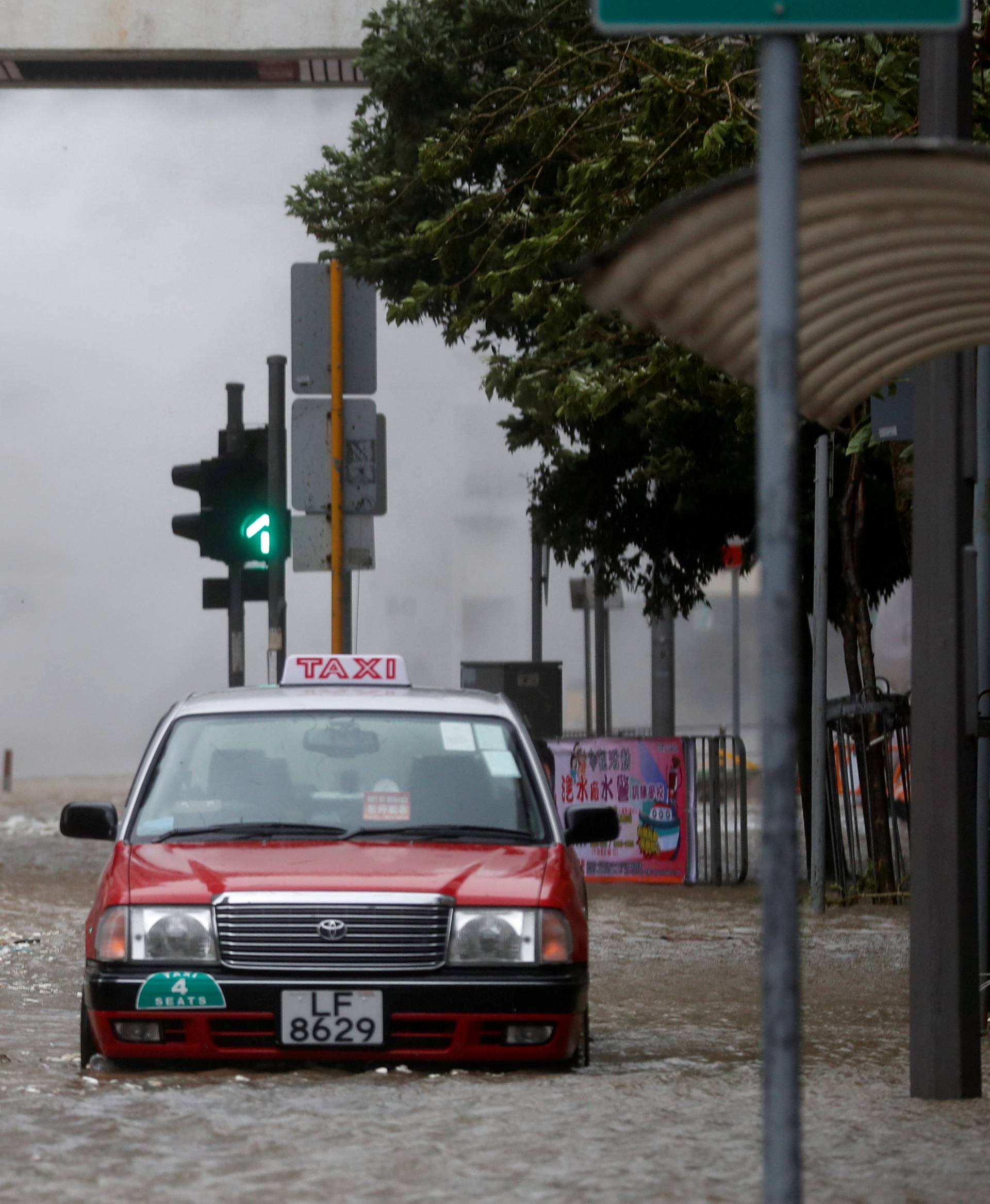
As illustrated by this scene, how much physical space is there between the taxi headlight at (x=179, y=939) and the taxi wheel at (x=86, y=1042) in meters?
0.41

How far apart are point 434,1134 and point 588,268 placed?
2.86m

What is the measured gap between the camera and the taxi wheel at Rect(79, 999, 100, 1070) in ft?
24.7

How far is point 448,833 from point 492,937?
672 mm

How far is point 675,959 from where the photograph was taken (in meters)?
12.7

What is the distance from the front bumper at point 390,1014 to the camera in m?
7.20

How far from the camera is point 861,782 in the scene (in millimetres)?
16125

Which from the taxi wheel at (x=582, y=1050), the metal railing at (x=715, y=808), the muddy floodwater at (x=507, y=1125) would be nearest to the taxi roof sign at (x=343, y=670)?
the muddy floodwater at (x=507, y=1125)

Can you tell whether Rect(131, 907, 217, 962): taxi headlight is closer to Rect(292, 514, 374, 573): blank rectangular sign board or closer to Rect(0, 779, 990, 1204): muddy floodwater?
Rect(0, 779, 990, 1204): muddy floodwater

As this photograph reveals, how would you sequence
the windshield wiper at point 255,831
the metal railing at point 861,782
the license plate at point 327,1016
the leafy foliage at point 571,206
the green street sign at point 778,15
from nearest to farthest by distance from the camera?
1. the green street sign at point 778,15
2. the license plate at point 327,1016
3. the windshield wiper at point 255,831
4. the leafy foliage at point 571,206
5. the metal railing at point 861,782

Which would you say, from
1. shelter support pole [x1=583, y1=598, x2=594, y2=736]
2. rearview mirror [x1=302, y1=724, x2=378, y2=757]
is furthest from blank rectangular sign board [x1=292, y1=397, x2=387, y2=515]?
shelter support pole [x1=583, y1=598, x2=594, y2=736]

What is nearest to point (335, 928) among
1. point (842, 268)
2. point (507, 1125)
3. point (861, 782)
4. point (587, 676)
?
point (507, 1125)

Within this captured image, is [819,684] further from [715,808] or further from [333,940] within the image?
[333,940]

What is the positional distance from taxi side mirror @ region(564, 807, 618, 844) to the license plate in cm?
120

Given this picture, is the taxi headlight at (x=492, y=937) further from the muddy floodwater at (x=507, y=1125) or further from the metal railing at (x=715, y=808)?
the metal railing at (x=715, y=808)
